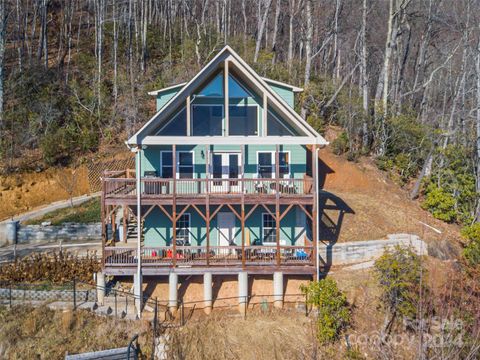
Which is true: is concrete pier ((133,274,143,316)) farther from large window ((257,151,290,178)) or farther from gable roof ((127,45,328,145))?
large window ((257,151,290,178))

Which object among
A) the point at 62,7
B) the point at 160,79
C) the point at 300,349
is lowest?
the point at 300,349

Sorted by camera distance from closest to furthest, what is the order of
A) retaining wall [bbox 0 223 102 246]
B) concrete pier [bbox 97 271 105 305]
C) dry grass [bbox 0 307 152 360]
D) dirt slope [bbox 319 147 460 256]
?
dry grass [bbox 0 307 152 360] → concrete pier [bbox 97 271 105 305] → dirt slope [bbox 319 147 460 256] → retaining wall [bbox 0 223 102 246]

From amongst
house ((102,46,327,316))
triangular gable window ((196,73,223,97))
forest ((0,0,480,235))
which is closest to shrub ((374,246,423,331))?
house ((102,46,327,316))

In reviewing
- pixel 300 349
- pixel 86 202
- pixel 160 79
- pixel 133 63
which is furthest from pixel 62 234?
pixel 133 63

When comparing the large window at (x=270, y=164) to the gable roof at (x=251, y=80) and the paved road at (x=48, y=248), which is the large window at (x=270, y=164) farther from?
the paved road at (x=48, y=248)

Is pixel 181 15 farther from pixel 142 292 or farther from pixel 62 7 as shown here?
pixel 142 292

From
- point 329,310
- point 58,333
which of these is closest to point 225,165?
point 329,310
